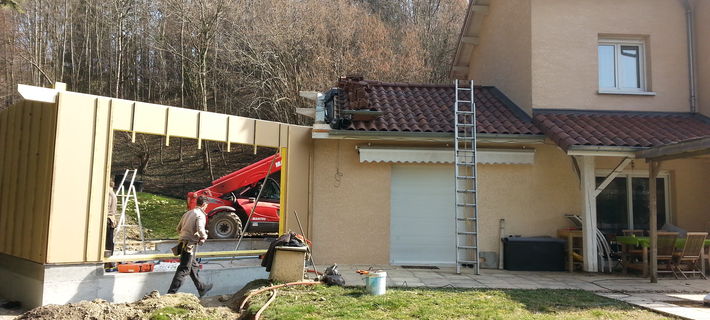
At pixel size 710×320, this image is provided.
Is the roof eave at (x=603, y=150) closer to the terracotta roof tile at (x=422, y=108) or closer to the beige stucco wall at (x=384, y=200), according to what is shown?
the terracotta roof tile at (x=422, y=108)

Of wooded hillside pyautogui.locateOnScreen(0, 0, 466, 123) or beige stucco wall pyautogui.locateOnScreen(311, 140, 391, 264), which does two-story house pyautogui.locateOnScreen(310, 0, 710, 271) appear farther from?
wooded hillside pyautogui.locateOnScreen(0, 0, 466, 123)

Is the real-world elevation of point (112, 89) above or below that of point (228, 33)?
below

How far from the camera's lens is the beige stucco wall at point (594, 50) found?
11.8 m

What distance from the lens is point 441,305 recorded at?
22.8 ft

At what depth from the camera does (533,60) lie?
11773 mm

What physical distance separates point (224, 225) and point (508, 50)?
901cm

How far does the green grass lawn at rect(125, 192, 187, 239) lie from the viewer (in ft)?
59.4

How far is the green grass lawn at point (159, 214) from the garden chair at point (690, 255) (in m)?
14.6

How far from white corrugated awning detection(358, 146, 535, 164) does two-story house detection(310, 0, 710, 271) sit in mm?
24

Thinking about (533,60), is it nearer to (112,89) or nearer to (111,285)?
(111,285)

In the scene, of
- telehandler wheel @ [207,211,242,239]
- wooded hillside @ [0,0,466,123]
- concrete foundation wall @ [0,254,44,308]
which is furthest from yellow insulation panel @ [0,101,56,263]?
wooded hillside @ [0,0,466,123]

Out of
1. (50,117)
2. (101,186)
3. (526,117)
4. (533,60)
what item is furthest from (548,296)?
(50,117)

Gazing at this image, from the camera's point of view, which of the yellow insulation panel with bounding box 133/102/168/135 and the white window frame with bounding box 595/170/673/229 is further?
the white window frame with bounding box 595/170/673/229

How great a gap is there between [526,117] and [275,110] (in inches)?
559
